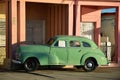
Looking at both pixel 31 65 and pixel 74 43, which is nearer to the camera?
pixel 31 65

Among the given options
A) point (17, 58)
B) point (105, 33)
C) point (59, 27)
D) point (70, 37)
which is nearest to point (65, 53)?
point (70, 37)

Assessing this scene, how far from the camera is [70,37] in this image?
20.8 meters

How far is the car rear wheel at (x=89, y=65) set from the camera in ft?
68.2

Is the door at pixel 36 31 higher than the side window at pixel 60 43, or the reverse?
the door at pixel 36 31

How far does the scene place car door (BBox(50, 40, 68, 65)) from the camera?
A: 66.5ft

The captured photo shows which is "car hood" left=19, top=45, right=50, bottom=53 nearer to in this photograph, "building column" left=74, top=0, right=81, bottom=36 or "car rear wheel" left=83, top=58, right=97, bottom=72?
"car rear wheel" left=83, top=58, right=97, bottom=72

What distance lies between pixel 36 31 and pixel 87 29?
340cm

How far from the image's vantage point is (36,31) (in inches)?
1033

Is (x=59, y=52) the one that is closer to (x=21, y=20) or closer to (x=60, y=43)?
(x=60, y=43)

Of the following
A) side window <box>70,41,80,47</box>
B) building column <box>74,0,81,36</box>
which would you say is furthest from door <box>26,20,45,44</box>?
side window <box>70,41,80,47</box>

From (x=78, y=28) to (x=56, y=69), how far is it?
284 cm

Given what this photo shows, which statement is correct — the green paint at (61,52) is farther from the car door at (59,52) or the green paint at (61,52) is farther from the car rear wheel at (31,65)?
the car rear wheel at (31,65)

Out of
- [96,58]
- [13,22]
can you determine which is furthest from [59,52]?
[13,22]

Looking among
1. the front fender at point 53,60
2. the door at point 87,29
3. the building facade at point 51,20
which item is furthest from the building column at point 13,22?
the door at point 87,29
